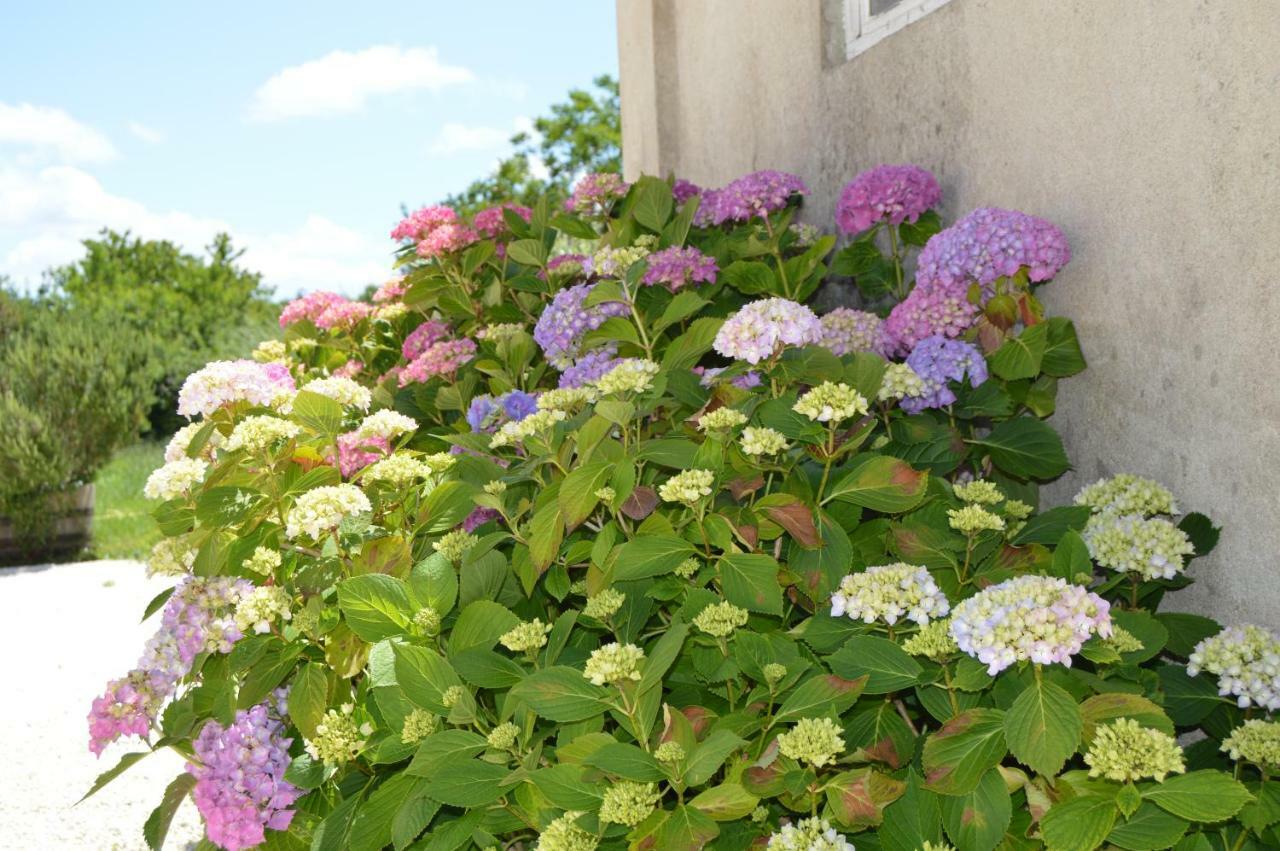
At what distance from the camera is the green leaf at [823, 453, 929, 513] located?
1.99m

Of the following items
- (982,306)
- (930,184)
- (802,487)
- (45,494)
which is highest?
(930,184)

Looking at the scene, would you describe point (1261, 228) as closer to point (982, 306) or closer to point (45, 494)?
point (982, 306)

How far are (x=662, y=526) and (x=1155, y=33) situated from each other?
1.56 meters

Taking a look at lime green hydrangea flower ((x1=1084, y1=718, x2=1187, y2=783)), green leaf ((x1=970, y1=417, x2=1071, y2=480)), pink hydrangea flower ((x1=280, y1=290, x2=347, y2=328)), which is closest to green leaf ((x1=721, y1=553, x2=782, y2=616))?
lime green hydrangea flower ((x1=1084, y1=718, x2=1187, y2=783))

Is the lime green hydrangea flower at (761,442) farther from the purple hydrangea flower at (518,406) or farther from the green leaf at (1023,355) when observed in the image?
the purple hydrangea flower at (518,406)

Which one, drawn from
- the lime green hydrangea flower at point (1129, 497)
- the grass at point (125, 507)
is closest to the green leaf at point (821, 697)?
the lime green hydrangea flower at point (1129, 497)

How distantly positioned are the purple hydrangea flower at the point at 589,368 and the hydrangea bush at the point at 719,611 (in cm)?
1

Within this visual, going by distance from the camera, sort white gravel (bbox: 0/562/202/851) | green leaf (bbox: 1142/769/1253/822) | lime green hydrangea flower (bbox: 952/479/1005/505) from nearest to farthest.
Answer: green leaf (bbox: 1142/769/1253/822), lime green hydrangea flower (bbox: 952/479/1005/505), white gravel (bbox: 0/562/202/851)

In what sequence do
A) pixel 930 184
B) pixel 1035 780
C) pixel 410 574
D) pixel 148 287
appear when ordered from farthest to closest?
pixel 148 287 → pixel 930 184 → pixel 410 574 → pixel 1035 780

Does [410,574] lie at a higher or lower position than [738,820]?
higher

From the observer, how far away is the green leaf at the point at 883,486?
1.99 metres

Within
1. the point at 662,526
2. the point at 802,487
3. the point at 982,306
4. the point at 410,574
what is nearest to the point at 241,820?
the point at 410,574

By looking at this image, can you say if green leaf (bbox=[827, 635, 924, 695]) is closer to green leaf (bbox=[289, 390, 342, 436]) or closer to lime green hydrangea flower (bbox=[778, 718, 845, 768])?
lime green hydrangea flower (bbox=[778, 718, 845, 768])

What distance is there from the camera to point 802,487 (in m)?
2.11
